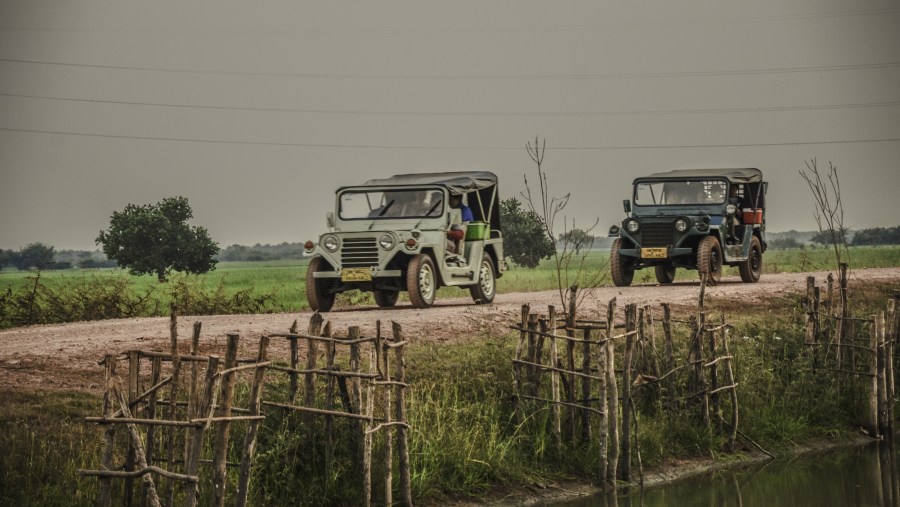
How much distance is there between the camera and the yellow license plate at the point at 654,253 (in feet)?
98.7

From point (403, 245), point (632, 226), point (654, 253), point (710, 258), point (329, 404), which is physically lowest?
point (329, 404)

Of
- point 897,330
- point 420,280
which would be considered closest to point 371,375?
point 897,330

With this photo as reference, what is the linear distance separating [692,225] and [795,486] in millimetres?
15780

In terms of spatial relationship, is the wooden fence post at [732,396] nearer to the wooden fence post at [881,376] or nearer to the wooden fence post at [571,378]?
the wooden fence post at [881,376]

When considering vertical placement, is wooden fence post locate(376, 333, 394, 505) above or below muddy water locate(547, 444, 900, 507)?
above

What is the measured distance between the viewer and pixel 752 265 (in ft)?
105

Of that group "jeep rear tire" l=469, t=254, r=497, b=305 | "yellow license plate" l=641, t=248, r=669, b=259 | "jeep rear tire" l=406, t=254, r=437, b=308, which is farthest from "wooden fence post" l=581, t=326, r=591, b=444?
"yellow license plate" l=641, t=248, r=669, b=259

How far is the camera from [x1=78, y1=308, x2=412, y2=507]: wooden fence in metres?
9.35

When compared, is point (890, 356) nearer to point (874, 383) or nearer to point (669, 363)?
Result: point (874, 383)

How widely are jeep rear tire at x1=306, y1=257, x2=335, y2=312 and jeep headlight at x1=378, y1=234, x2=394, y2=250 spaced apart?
51.5 inches

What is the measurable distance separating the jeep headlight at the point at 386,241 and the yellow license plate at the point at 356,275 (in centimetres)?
49

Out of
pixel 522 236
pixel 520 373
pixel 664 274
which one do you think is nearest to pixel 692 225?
pixel 664 274

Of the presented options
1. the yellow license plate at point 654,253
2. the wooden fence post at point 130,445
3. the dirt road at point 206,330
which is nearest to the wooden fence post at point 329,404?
the wooden fence post at point 130,445

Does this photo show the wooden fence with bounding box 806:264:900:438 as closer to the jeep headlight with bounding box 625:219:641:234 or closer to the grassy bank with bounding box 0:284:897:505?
the grassy bank with bounding box 0:284:897:505
